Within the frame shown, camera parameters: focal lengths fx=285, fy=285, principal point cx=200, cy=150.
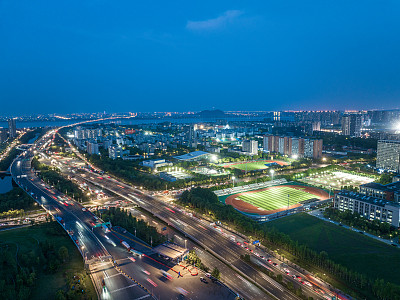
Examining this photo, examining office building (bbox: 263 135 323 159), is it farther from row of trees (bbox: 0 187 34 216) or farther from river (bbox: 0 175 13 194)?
river (bbox: 0 175 13 194)

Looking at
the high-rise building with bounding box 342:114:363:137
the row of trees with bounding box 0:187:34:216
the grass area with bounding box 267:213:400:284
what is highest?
the high-rise building with bounding box 342:114:363:137

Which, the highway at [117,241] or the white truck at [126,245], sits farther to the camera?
the white truck at [126,245]

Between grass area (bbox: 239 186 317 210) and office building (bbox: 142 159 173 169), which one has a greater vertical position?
office building (bbox: 142 159 173 169)

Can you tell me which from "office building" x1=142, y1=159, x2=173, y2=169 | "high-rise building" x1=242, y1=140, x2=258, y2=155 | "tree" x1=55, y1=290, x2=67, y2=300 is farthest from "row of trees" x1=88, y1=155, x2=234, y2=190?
"high-rise building" x1=242, y1=140, x2=258, y2=155

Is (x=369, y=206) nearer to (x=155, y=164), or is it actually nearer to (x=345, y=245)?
(x=345, y=245)

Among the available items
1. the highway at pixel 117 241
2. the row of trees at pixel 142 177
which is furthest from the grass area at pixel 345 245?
the row of trees at pixel 142 177

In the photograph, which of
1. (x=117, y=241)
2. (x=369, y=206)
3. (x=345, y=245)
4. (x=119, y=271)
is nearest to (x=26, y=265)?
(x=117, y=241)

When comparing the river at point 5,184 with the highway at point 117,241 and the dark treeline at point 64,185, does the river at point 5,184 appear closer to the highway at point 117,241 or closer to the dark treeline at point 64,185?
the highway at point 117,241
